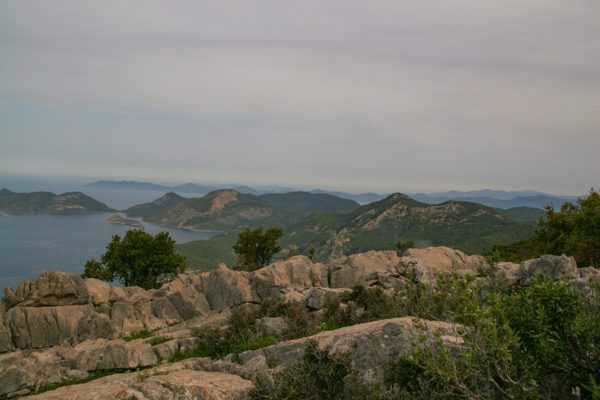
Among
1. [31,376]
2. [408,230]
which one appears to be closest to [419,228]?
[408,230]

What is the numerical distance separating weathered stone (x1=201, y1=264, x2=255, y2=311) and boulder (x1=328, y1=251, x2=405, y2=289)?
818cm

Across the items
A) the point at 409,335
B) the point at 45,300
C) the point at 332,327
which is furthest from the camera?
the point at 45,300

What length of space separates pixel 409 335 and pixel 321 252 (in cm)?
15527

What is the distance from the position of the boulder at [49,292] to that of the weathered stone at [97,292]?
575 mm

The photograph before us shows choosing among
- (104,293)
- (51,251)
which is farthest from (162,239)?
(51,251)

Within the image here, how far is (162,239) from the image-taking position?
136 ft

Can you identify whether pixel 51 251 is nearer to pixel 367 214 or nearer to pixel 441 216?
pixel 367 214

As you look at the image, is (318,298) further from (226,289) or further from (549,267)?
(549,267)

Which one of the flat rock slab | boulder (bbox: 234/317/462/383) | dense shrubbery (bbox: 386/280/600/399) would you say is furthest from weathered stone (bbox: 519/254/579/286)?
the flat rock slab

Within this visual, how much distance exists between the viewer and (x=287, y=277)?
24578 millimetres

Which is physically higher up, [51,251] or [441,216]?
[441,216]

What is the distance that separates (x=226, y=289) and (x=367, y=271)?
11993 mm

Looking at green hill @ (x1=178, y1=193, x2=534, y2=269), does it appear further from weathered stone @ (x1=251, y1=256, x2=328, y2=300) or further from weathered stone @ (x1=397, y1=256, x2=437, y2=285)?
weathered stone @ (x1=397, y1=256, x2=437, y2=285)

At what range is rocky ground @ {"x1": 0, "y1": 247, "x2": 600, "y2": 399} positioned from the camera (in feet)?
23.7
